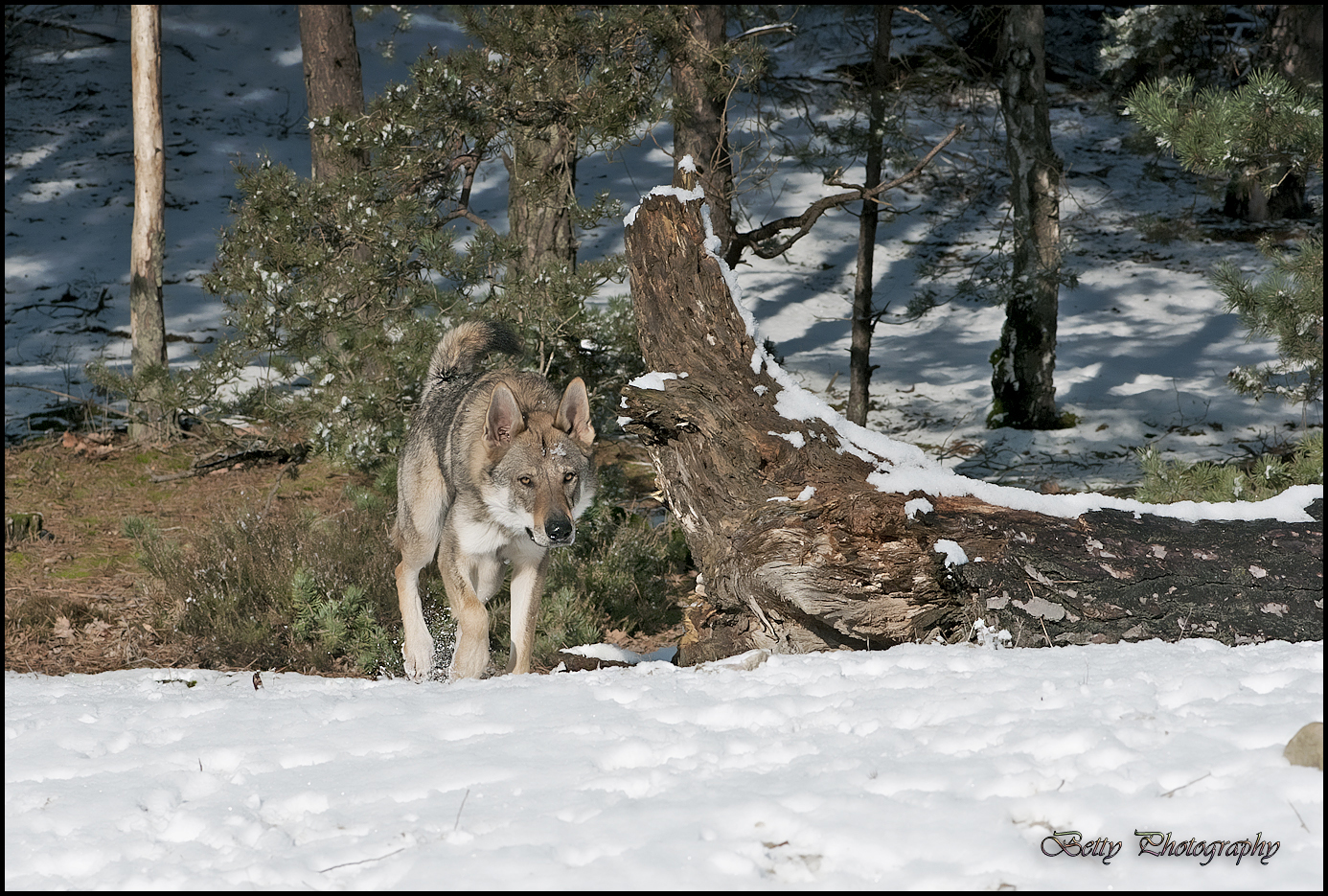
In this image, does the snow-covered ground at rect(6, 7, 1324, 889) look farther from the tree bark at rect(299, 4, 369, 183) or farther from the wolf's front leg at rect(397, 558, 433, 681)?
the tree bark at rect(299, 4, 369, 183)

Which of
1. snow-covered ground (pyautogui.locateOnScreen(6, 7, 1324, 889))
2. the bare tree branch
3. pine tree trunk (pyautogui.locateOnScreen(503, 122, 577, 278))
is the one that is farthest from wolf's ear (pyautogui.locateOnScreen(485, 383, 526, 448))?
the bare tree branch

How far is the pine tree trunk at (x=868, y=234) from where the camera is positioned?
34.3ft

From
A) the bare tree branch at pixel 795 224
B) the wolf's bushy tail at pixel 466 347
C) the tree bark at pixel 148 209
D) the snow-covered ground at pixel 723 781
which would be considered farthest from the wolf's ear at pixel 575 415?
the tree bark at pixel 148 209

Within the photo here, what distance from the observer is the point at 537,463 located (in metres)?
5.36

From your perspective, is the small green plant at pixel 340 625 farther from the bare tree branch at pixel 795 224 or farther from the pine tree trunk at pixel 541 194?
the bare tree branch at pixel 795 224

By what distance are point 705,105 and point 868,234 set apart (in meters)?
3.29

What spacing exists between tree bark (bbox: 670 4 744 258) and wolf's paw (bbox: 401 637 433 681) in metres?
3.99

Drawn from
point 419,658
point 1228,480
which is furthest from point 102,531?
point 1228,480

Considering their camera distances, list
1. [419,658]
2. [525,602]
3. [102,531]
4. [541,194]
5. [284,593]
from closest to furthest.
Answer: [525,602] < [419,658] < [284,593] < [541,194] < [102,531]

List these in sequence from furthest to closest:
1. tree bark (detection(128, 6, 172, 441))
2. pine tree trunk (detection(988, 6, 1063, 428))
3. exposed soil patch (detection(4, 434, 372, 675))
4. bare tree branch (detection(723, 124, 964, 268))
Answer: pine tree trunk (detection(988, 6, 1063, 428))
tree bark (detection(128, 6, 172, 441))
bare tree branch (detection(723, 124, 964, 268))
exposed soil patch (detection(4, 434, 372, 675))

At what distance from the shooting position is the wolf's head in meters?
5.25

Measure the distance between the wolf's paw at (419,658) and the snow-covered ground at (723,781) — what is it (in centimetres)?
185

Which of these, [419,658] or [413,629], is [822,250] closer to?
[413,629]

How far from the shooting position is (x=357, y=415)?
7.91 m
